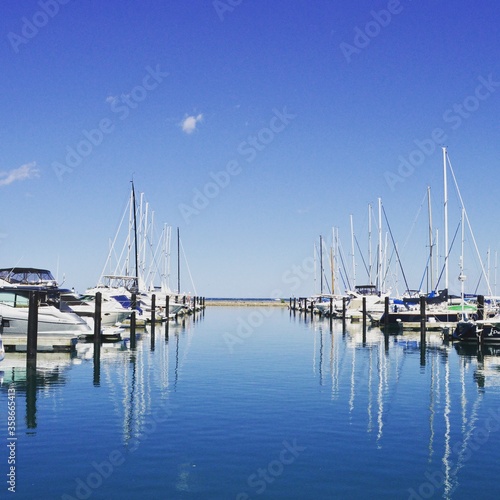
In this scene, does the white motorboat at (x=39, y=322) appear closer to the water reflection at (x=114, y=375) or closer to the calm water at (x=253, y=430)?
the water reflection at (x=114, y=375)

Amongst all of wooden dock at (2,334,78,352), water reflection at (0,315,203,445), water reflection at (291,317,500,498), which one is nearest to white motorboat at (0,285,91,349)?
wooden dock at (2,334,78,352)

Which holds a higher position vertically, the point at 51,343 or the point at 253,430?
the point at 51,343

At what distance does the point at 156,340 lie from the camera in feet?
154

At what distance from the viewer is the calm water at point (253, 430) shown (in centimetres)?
1288

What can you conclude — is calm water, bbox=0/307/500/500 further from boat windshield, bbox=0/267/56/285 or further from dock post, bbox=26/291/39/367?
boat windshield, bbox=0/267/56/285

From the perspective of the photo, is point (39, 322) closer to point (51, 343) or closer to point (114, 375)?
point (51, 343)

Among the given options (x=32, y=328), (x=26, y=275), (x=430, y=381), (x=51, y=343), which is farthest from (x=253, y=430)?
(x=26, y=275)

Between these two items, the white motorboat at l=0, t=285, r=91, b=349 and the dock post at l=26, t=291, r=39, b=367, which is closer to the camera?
the dock post at l=26, t=291, r=39, b=367

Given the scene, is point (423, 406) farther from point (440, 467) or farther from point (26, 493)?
point (26, 493)

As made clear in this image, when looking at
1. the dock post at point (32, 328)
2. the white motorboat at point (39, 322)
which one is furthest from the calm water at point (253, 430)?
the white motorboat at point (39, 322)

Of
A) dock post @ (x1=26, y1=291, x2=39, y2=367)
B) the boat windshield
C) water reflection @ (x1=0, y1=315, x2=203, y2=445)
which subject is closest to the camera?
water reflection @ (x1=0, y1=315, x2=203, y2=445)

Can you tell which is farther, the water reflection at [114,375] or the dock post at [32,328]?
the dock post at [32,328]

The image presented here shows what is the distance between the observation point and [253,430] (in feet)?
57.0

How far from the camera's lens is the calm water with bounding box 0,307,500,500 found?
1288cm
